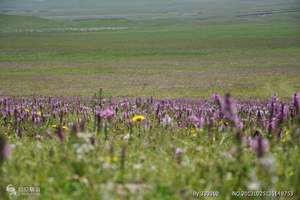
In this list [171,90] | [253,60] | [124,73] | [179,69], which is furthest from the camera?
[253,60]

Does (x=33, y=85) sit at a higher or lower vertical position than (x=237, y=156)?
lower

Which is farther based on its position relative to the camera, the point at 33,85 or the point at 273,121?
the point at 33,85

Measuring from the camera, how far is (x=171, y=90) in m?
29.6

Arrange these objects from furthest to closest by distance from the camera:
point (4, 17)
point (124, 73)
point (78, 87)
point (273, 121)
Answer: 1. point (4, 17)
2. point (124, 73)
3. point (78, 87)
4. point (273, 121)

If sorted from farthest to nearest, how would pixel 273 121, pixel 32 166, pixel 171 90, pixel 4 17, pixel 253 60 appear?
pixel 4 17, pixel 253 60, pixel 171 90, pixel 273 121, pixel 32 166

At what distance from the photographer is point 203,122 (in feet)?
20.9

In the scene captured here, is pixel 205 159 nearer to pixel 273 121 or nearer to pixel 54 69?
pixel 273 121

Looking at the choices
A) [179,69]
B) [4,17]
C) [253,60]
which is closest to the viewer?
[179,69]

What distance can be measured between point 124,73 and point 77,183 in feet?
125

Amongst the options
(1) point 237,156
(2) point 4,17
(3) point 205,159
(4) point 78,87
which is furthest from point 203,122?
(2) point 4,17

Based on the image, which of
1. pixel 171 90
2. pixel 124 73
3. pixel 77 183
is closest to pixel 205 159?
pixel 77 183

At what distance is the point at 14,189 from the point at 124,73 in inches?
1489

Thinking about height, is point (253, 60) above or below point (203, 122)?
below

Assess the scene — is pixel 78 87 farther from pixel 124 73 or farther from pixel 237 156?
pixel 237 156
